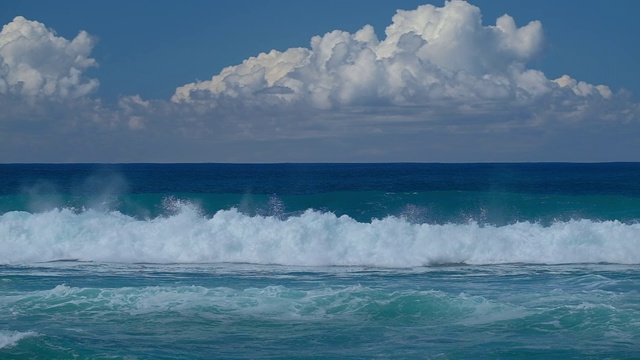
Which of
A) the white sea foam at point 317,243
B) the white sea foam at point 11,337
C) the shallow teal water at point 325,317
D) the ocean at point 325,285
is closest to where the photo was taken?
the white sea foam at point 11,337

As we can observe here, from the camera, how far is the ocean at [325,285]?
50.5ft

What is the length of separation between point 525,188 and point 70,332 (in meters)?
49.5

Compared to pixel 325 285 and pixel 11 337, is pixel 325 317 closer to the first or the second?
pixel 325 285

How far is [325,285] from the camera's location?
2181 centimetres

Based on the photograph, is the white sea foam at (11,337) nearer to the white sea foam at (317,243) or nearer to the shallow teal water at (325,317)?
the shallow teal water at (325,317)

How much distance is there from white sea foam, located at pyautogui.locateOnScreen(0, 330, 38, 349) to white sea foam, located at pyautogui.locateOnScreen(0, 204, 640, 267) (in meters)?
12.5

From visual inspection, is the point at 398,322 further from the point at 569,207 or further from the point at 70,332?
the point at 569,207

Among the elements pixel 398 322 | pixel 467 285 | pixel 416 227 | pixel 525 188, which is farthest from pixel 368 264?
pixel 525 188

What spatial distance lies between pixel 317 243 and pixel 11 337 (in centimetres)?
1453

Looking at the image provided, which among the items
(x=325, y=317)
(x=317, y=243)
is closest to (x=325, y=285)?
(x=325, y=317)

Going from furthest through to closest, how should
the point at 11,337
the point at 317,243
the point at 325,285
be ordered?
1. the point at 317,243
2. the point at 325,285
3. the point at 11,337

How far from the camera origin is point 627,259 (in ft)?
88.2

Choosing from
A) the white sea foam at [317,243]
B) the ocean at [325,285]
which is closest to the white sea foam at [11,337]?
the ocean at [325,285]

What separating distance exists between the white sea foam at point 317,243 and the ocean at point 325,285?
0.07 m
